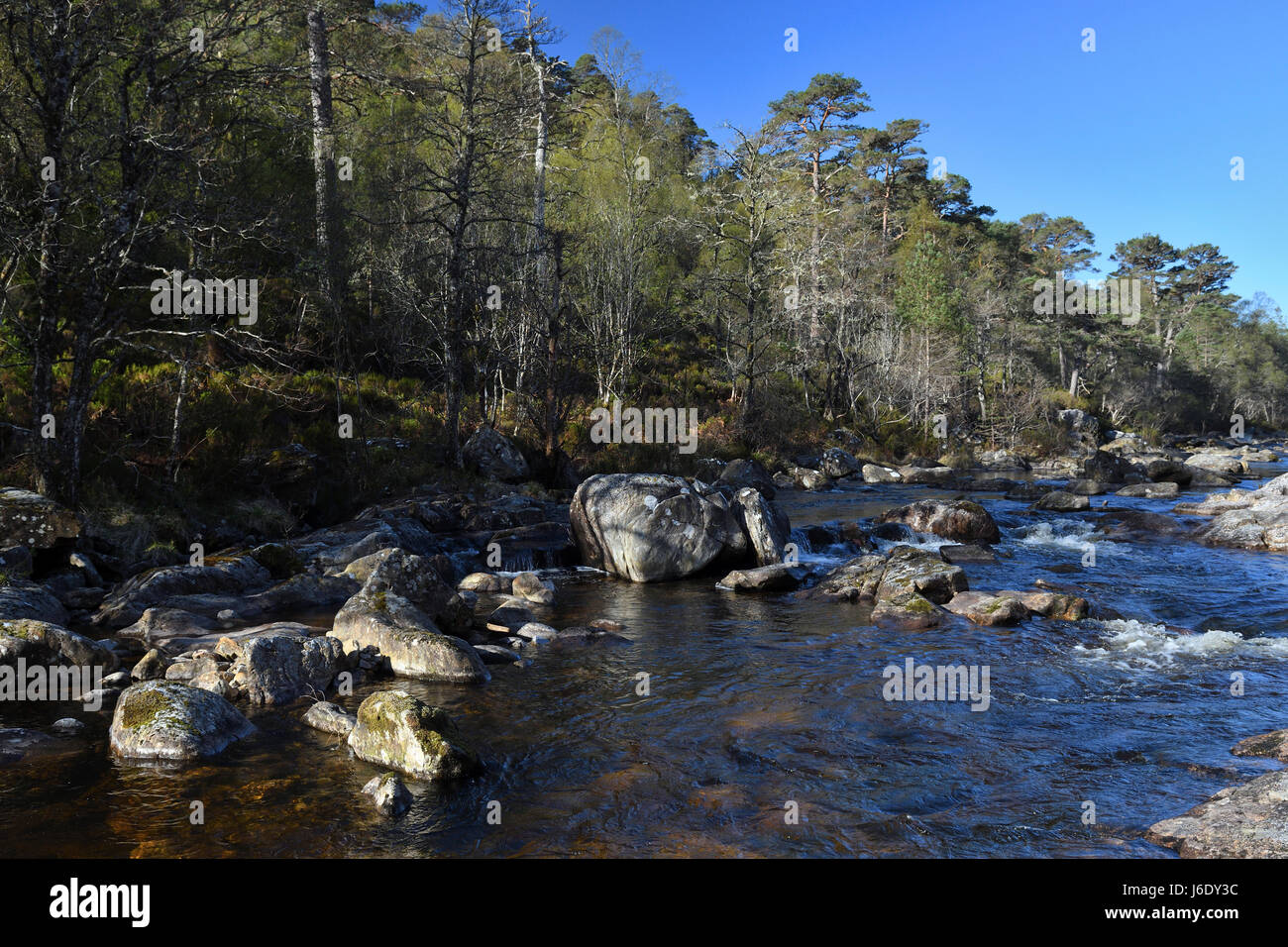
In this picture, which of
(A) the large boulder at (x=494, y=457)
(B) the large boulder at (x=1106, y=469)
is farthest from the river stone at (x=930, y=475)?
(A) the large boulder at (x=494, y=457)

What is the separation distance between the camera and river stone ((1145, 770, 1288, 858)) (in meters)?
5.05

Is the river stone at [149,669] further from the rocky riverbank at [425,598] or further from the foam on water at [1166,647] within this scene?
the foam on water at [1166,647]

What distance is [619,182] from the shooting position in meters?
39.2

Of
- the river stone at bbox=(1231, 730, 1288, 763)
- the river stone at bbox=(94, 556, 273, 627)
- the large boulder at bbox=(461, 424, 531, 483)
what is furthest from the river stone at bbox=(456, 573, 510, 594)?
the river stone at bbox=(1231, 730, 1288, 763)

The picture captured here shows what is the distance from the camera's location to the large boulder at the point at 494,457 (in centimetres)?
2156

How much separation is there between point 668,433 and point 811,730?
21707 millimetres

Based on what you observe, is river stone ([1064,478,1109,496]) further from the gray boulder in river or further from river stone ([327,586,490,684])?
river stone ([327,586,490,684])

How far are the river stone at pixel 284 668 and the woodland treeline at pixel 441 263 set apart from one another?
6.03 meters

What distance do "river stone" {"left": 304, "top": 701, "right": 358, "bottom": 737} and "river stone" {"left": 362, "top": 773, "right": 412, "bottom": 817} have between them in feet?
3.69
